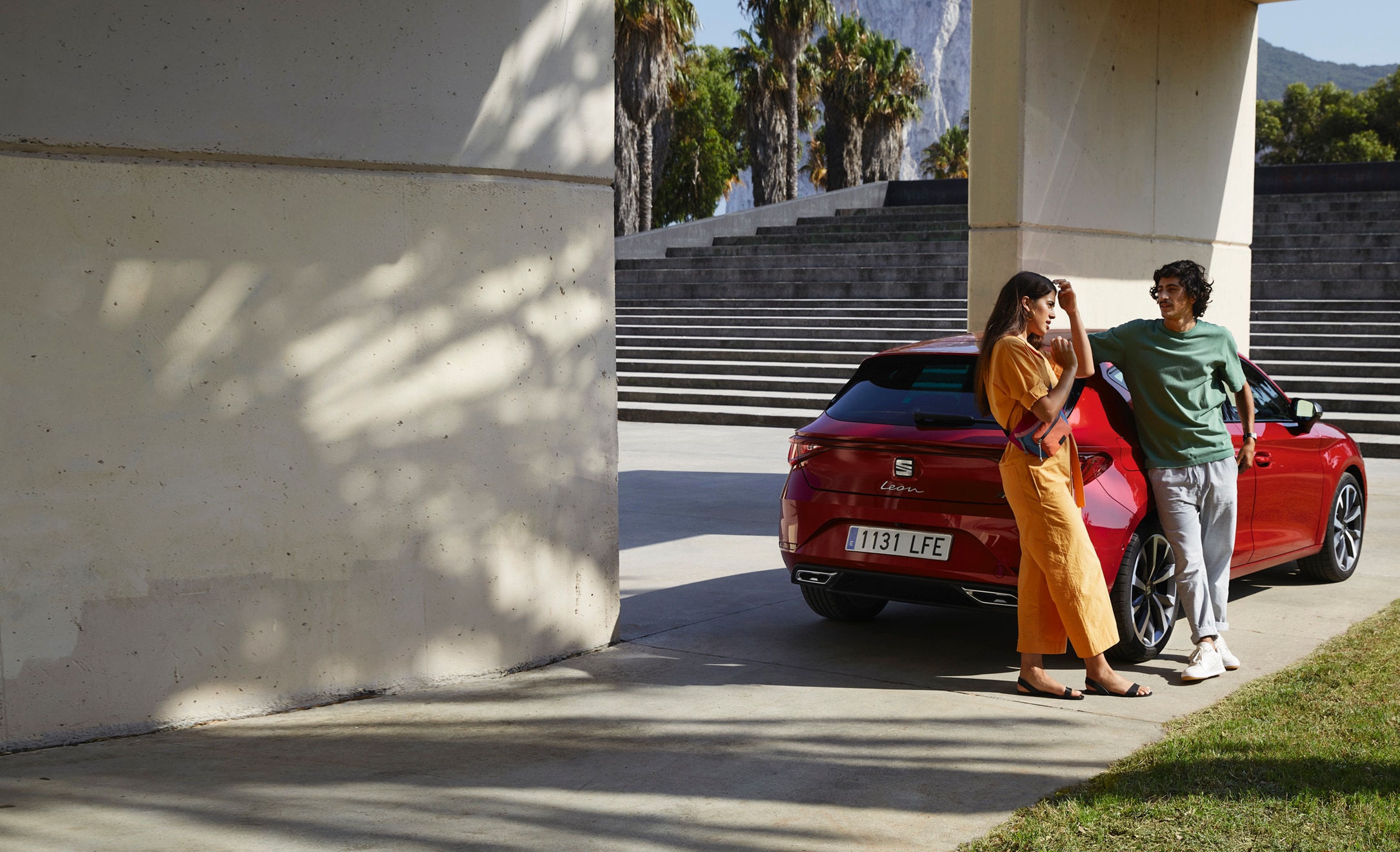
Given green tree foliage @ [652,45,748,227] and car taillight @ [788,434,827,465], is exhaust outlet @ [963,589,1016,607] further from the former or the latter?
green tree foliage @ [652,45,748,227]

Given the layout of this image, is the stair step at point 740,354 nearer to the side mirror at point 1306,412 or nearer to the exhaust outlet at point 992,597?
the side mirror at point 1306,412

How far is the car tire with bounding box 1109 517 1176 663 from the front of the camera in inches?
224

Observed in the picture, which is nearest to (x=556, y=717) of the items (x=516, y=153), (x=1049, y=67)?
(x=516, y=153)

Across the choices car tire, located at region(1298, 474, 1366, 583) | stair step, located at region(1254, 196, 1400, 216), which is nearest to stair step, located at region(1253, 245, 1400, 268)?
stair step, located at region(1254, 196, 1400, 216)

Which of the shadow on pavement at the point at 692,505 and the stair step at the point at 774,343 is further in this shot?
the stair step at the point at 774,343

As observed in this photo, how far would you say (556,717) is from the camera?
16.9ft

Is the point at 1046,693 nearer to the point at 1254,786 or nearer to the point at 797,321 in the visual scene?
the point at 1254,786

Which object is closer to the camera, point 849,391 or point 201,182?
point 201,182

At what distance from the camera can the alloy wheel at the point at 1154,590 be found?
231 inches

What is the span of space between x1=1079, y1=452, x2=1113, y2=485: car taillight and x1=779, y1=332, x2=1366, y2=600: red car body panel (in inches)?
0.4

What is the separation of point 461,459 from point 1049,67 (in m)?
5.58

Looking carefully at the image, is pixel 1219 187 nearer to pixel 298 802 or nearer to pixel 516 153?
pixel 516 153

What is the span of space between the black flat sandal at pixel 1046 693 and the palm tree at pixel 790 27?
38009 millimetres

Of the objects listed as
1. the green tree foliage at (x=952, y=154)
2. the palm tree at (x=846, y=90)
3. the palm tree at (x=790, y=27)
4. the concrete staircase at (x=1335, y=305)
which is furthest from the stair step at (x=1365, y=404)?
A: the green tree foliage at (x=952, y=154)
